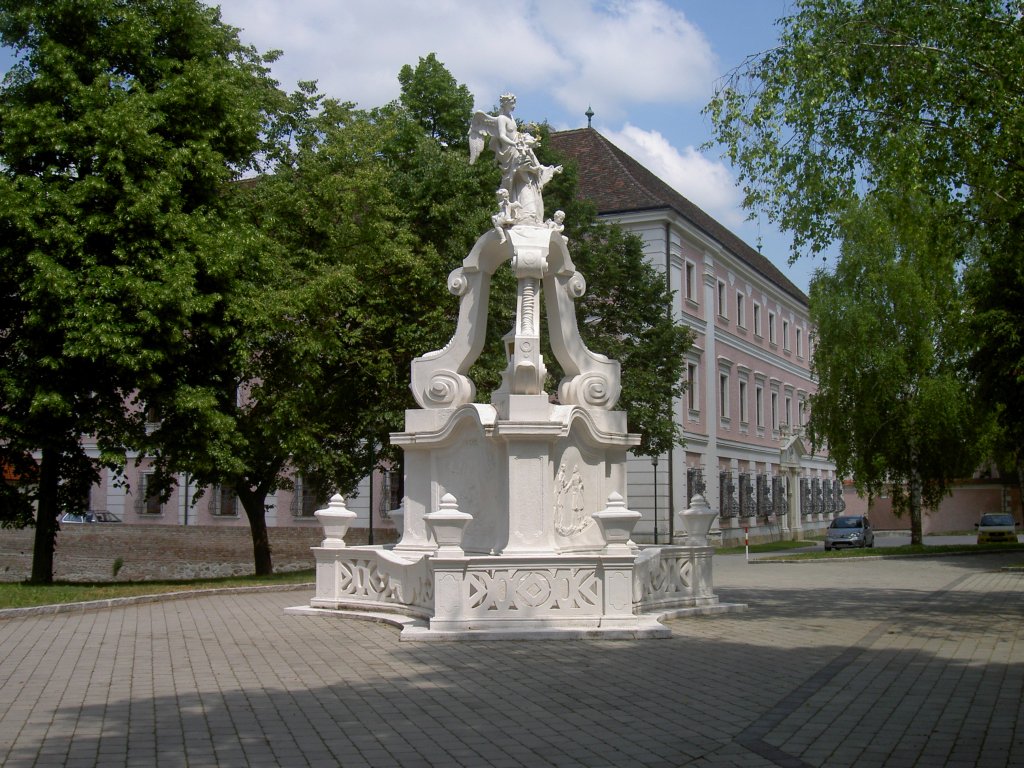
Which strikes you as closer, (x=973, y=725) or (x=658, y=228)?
(x=973, y=725)

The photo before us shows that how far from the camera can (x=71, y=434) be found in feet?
70.9

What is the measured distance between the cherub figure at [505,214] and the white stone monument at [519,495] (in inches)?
0.8

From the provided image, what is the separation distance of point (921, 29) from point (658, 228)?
2569 cm

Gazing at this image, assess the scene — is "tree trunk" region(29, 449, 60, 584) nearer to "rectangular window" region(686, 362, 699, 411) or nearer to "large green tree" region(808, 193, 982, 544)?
"large green tree" region(808, 193, 982, 544)

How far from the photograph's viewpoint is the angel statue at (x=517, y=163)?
1441 centimetres

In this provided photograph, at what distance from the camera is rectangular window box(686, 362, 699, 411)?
42375mm

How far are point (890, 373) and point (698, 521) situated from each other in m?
21.5

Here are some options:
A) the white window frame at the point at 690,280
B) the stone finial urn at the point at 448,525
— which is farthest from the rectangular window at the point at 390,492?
the stone finial urn at the point at 448,525

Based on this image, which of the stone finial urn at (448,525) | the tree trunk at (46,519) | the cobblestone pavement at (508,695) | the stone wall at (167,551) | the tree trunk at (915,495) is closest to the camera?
the cobblestone pavement at (508,695)

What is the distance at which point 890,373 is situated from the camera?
3372 cm

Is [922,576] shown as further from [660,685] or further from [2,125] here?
[2,125]

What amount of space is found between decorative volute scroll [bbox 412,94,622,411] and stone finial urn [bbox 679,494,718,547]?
171 centimetres

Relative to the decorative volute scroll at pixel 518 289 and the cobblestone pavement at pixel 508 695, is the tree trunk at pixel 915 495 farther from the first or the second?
the decorative volute scroll at pixel 518 289

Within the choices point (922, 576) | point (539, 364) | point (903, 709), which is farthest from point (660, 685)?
point (922, 576)
